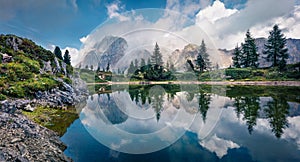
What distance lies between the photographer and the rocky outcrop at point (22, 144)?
590cm

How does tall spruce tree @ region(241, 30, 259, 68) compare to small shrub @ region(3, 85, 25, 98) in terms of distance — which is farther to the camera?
tall spruce tree @ region(241, 30, 259, 68)

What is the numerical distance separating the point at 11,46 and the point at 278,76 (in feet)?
177

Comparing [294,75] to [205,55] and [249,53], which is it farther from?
[205,55]

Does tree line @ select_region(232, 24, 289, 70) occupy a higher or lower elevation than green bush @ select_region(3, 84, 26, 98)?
higher

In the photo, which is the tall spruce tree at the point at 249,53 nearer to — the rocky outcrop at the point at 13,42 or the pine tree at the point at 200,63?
the pine tree at the point at 200,63

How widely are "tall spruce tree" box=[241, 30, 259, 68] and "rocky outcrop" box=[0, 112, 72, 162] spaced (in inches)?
2460

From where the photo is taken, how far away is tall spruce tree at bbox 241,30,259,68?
56744 mm

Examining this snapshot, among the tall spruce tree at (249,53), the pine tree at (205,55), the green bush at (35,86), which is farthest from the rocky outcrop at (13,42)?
the tall spruce tree at (249,53)

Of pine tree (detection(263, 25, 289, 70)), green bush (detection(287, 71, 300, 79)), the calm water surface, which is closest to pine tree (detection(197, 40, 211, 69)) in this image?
pine tree (detection(263, 25, 289, 70))

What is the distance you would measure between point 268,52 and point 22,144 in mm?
62164

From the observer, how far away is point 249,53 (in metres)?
58.0

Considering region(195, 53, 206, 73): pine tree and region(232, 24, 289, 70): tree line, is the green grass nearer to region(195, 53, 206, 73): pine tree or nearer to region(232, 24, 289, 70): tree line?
region(232, 24, 289, 70): tree line

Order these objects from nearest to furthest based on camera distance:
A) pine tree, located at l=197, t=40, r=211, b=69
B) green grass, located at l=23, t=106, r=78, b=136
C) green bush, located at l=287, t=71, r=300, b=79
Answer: green grass, located at l=23, t=106, r=78, b=136 → green bush, located at l=287, t=71, r=300, b=79 → pine tree, located at l=197, t=40, r=211, b=69

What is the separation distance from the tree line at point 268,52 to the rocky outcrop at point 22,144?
5316 centimetres
